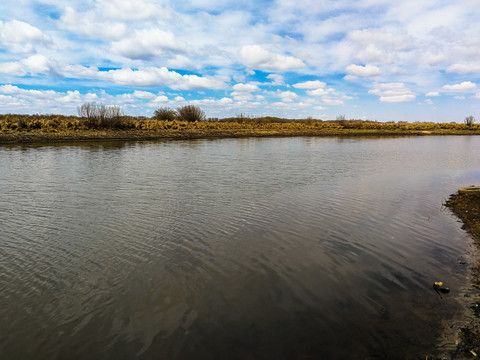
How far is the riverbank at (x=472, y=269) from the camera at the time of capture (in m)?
4.09

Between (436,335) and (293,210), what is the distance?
6368 mm

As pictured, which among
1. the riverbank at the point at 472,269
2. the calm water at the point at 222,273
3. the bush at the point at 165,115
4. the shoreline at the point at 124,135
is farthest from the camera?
the bush at the point at 165,115

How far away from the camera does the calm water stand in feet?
13.9

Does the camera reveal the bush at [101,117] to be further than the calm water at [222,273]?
Yes

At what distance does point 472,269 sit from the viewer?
641 cm

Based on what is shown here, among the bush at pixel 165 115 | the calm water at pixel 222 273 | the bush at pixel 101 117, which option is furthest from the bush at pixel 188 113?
the calm water at pixel 222 273

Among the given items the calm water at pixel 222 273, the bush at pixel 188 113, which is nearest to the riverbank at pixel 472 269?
the calm water at pixel 222 273

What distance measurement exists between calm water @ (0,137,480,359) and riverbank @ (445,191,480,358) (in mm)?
305

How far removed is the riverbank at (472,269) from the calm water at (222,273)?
305mm

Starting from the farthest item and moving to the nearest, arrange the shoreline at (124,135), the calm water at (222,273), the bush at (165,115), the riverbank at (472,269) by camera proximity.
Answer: the bush at (165,115) < the shoreline at (124,135) < the calm water at (222,273) < the riverbank at (472,269)

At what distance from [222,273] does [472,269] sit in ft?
17.3

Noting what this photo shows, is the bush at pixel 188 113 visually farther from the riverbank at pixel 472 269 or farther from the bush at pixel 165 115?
the riverbank at pixel 472 269

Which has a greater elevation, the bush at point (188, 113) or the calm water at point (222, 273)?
the bush at point (188, 113)

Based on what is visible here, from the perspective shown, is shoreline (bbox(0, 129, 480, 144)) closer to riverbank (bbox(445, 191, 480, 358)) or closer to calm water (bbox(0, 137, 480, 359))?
calm water (bbox(0, 137, 480, 359))
